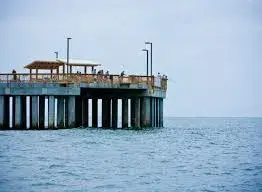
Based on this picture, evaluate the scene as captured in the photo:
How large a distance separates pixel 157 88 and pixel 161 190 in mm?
39605

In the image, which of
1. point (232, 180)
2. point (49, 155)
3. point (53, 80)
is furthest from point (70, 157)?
point (53, 80)

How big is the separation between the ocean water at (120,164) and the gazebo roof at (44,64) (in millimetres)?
8760

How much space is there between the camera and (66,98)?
65.8m

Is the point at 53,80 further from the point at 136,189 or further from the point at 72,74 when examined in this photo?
the point at 136,189

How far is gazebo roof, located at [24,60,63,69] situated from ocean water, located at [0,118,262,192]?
345 inches

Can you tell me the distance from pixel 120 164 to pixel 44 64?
97.9 feet

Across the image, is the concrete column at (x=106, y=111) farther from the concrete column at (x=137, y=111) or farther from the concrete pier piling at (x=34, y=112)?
the concrete pier piling at (x=34, y=112)

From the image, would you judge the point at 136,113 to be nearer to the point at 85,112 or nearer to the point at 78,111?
the point at 85,112

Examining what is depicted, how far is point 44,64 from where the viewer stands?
225 feet

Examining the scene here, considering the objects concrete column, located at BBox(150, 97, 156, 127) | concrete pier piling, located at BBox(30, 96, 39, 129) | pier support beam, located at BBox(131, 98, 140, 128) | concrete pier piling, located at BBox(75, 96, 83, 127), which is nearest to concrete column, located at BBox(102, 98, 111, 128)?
pier support beam, located at BBox(131, 98, 140, 128)

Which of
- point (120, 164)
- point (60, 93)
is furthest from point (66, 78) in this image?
point (120, 164)

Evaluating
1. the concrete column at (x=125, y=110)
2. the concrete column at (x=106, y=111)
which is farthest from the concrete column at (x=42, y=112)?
the concrete column at (x=106, y=111)

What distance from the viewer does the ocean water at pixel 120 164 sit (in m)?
33.1

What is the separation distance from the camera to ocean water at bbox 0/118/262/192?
33.1m
